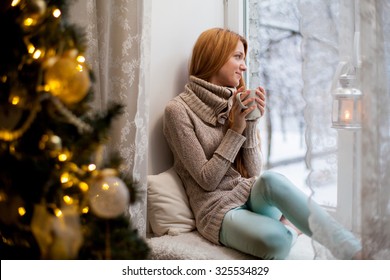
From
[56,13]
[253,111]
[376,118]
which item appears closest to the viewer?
[56,13]

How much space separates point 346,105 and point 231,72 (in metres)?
0.61

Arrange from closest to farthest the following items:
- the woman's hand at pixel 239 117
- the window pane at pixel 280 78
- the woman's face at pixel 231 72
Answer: the woman's hand at pixel 239 117 < the woman's face at pixel 231 72 < the window pane at pixel 280 78

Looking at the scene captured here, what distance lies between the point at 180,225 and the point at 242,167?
32 cm

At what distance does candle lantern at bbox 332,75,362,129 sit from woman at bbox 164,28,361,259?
290 millimetres

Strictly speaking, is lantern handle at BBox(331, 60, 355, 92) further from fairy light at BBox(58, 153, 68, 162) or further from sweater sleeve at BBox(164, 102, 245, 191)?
fairy light at BBox(58, 153, 68, 162)

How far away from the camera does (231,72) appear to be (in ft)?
6.08

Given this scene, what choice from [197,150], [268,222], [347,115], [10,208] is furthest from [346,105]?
[10,208]

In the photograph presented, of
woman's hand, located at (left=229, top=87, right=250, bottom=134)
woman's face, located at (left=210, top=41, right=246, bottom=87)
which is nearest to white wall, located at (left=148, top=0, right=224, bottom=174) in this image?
woman's face, located at (left=210, top=41, right=246, bottom=87)

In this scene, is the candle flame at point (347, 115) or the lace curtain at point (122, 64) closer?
the candle flame at point (347, 115)

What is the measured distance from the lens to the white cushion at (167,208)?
5.81ft

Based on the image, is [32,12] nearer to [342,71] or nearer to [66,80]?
[66,80]

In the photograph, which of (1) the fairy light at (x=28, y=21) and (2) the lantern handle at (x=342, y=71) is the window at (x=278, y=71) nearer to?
(2) the lantern handle at (x=342, y=71)

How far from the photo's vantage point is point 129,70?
1.65m

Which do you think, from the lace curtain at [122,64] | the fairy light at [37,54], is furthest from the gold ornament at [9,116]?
the lace curtain at [122,64]
